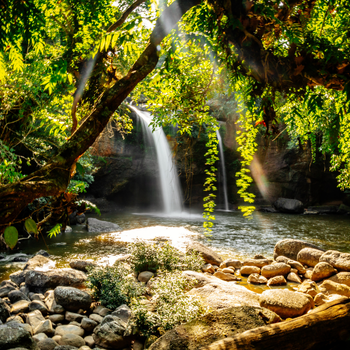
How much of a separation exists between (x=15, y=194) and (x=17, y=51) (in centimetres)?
149

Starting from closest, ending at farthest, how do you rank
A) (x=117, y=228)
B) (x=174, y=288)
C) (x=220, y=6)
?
(x=220, y=6)
(x=174, y=288)
(x=117, y=228)

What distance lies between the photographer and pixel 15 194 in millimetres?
1335

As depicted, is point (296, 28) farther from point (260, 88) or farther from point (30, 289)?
point (30, 289)

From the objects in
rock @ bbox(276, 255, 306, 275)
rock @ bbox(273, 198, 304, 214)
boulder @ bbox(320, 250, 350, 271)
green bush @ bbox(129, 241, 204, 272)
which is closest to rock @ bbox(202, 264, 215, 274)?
green bush @ bbox(129, 241, 204, 272)

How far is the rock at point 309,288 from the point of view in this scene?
5.85m

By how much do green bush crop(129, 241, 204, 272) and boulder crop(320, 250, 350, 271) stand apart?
3.65 m

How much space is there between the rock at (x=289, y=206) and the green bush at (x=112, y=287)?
18933 mm

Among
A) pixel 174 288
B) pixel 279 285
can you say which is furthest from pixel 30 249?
pixel 279 285

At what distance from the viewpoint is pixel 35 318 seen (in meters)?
4.59

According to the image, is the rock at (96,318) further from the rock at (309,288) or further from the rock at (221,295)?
the rock at (309,288)

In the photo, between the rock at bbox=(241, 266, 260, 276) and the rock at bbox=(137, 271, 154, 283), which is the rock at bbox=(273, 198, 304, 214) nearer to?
the rock at bbox=(241, 266, 260, 276)

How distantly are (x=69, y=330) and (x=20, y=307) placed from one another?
149 cm

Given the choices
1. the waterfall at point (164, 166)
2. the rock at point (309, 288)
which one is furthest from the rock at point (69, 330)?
the waterfall at point (164, 166)

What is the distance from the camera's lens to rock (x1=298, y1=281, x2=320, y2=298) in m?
5.85
